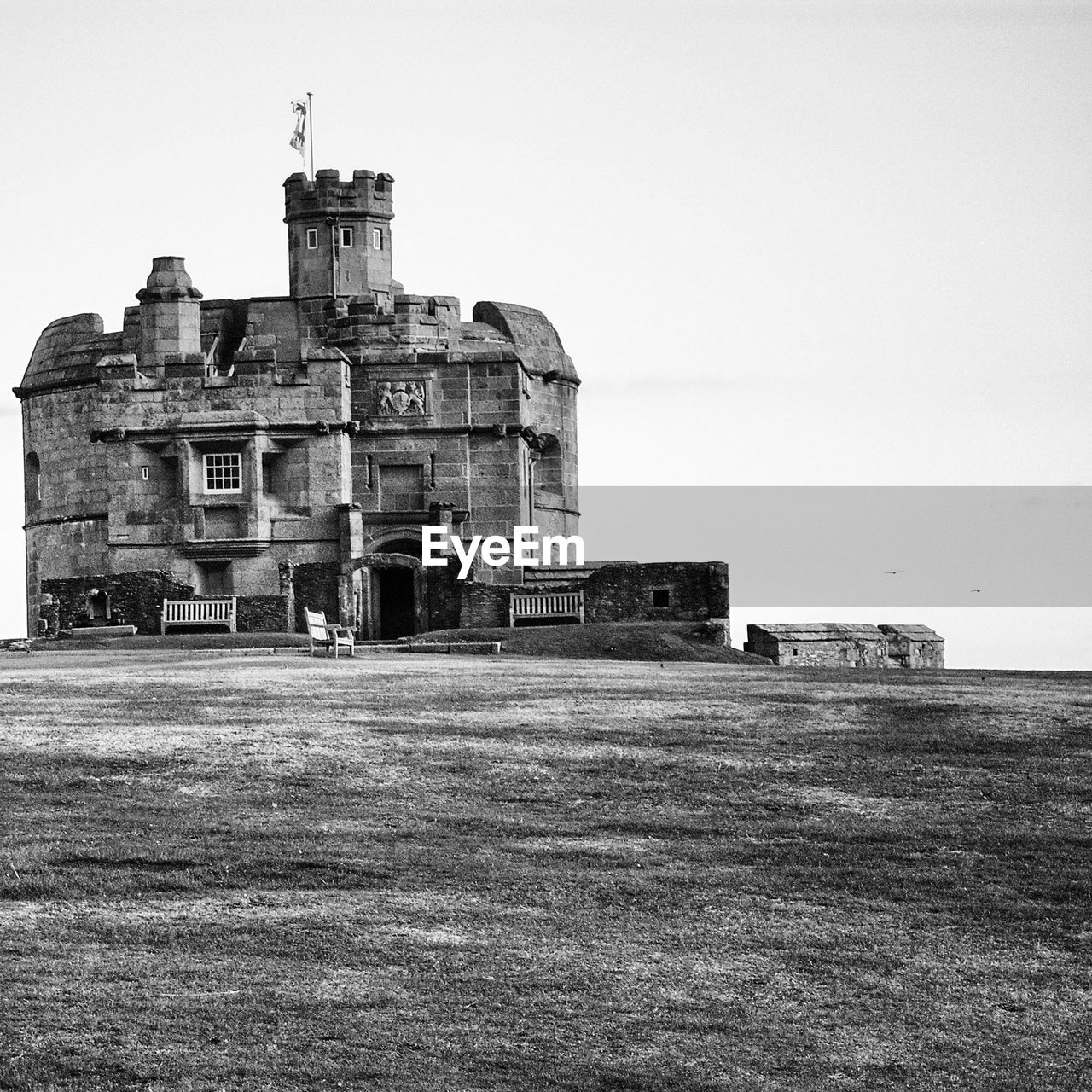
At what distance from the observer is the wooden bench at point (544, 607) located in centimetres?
4484

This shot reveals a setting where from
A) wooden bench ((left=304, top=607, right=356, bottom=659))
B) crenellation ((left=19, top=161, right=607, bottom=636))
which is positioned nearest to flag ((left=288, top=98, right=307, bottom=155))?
crenellation ((left=19, top=161, right=607, bottom=636))

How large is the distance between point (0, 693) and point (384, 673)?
563 cm

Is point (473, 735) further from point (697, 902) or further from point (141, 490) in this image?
point (141, 490)

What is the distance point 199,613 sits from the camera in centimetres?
4609

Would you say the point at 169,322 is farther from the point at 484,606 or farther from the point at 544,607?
the point at 544,607

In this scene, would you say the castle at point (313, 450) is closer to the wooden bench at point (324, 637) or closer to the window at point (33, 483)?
the window at point (33, 483)

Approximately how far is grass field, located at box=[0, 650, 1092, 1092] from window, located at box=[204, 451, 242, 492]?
30.7 meters

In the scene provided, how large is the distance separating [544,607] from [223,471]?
430 inches

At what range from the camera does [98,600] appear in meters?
47.5

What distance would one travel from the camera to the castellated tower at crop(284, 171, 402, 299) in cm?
5844

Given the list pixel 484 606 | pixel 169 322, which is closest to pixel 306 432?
pixel 169 322

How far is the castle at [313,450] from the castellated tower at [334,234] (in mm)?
57

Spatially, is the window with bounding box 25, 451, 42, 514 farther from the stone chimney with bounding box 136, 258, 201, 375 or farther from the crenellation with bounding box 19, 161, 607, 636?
the stone chimney with bounding box 136, 258, 201, 375

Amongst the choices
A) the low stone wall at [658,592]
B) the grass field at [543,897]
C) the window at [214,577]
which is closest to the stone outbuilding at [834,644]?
the low stone wall at [658,592]
